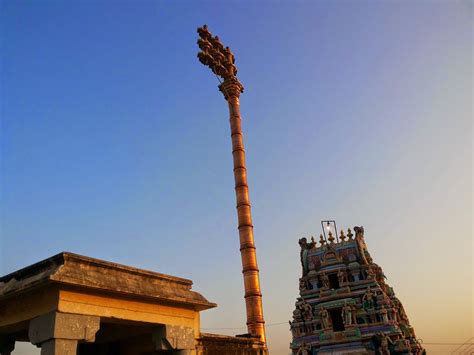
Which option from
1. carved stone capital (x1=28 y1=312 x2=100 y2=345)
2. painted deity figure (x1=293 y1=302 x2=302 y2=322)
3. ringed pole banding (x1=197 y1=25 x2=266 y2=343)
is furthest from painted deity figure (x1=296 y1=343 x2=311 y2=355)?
carved stone capital (x1=28 y1=312 x2=100 y2=345)

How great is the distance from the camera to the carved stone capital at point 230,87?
32750mm

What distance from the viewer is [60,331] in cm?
734

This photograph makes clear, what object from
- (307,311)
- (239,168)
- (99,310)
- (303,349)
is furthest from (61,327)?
(307,311)

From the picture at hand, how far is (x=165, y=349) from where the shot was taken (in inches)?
365

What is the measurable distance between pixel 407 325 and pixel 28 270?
96.0 feet

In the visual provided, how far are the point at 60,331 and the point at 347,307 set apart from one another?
25.8 metres

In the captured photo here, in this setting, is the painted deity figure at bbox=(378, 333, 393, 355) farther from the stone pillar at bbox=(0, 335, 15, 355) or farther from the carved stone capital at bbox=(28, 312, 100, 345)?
the carved stone capital at bbox=(28, 312, 100, 345)

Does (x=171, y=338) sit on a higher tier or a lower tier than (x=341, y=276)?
lower

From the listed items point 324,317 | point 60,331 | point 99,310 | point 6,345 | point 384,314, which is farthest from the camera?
point 324,317

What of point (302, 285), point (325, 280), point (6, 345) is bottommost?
point (6, 345)

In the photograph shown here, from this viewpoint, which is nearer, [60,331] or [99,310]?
[60,331]

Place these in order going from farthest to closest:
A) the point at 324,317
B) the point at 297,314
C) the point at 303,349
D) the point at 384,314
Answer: the point at 297,314 < the point at 324,317 < the point at 303,349 < the point at 384,314

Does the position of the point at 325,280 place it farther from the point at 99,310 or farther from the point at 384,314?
the point at 99,310

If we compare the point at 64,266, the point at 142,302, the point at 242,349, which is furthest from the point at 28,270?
the point at 242,349
